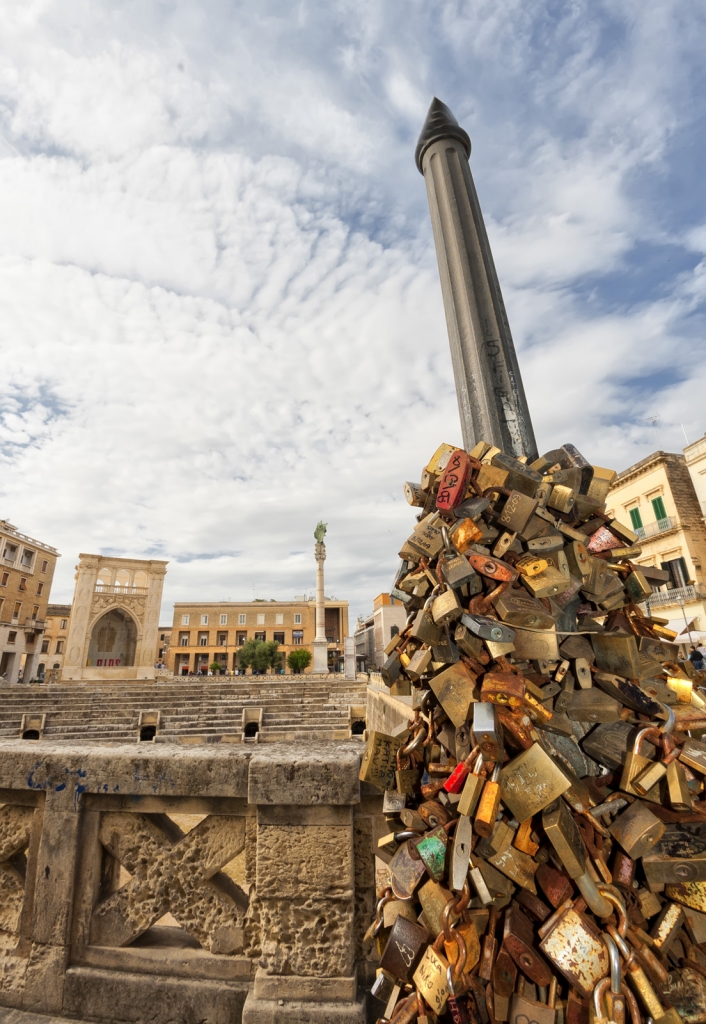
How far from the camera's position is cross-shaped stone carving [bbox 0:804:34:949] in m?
1.85

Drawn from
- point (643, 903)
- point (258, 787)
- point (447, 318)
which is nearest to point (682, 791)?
point (643, 903)

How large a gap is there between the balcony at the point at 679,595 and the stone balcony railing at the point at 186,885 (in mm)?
20885

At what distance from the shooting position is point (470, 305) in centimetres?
299

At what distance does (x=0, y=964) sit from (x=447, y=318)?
3.90m

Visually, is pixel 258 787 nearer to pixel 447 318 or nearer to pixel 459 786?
pixel 459 786

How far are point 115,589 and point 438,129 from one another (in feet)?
130

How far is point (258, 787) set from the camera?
163 centimetres

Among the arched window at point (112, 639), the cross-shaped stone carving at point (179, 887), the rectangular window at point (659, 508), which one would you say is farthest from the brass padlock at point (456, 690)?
the arched window at point (112, 639)

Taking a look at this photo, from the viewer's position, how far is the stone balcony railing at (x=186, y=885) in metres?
1.56

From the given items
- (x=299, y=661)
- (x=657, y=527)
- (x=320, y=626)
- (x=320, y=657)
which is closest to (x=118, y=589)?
(x=320, y=626)

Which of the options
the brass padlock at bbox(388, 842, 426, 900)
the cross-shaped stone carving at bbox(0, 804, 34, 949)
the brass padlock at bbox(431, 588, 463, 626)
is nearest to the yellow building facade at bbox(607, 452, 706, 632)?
the brass padlock at bbox(431, 588, 463, 626)

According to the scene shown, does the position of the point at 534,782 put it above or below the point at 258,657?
below

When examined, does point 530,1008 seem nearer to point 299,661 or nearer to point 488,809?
point 488,809

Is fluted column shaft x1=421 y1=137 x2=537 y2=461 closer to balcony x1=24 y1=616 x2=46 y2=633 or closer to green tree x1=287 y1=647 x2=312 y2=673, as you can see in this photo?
balcony x1=24 y1=616 x2=46 y2=633
